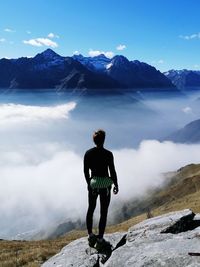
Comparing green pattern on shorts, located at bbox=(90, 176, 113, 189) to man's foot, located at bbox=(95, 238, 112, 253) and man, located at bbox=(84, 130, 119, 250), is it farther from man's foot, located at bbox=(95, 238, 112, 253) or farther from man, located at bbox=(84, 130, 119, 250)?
man's foot, located at bbox=(95, 238, 112, 253)

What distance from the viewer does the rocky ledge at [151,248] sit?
44.7ft

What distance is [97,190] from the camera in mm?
16312

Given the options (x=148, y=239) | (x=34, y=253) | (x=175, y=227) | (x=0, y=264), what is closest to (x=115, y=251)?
(x=148, y=239)

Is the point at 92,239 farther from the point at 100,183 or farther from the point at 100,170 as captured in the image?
the point at 100,170

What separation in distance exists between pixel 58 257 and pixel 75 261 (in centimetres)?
143

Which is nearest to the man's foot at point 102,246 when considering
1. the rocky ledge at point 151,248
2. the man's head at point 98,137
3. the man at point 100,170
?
the rocky ledge at point 151,248

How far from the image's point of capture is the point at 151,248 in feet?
49.0

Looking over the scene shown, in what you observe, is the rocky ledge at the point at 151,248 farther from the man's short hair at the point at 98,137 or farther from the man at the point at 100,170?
the man's short hair at the point at 98,137

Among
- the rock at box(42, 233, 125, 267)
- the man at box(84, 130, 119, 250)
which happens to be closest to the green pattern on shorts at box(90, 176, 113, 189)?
the man at box(84, 130, 119, 250)

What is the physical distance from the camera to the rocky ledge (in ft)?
44.7

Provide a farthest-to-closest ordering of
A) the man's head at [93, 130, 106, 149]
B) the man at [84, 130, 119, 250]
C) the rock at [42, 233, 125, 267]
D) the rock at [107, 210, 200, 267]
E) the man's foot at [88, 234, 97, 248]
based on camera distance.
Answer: the man's foot at [88, 234, 97, 248], the rock at [42, 233, 125, 267], the man at [84, 130, 119, 250], the man's head at [93, 130, 106, 149], the rock at [107, 210, 200, 267]

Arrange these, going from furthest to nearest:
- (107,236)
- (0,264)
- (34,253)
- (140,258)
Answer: (34,253) < (0,264) < (107,236) < (140,258)

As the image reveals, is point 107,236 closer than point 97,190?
No

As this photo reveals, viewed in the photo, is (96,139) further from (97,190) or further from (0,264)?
(0,264)
